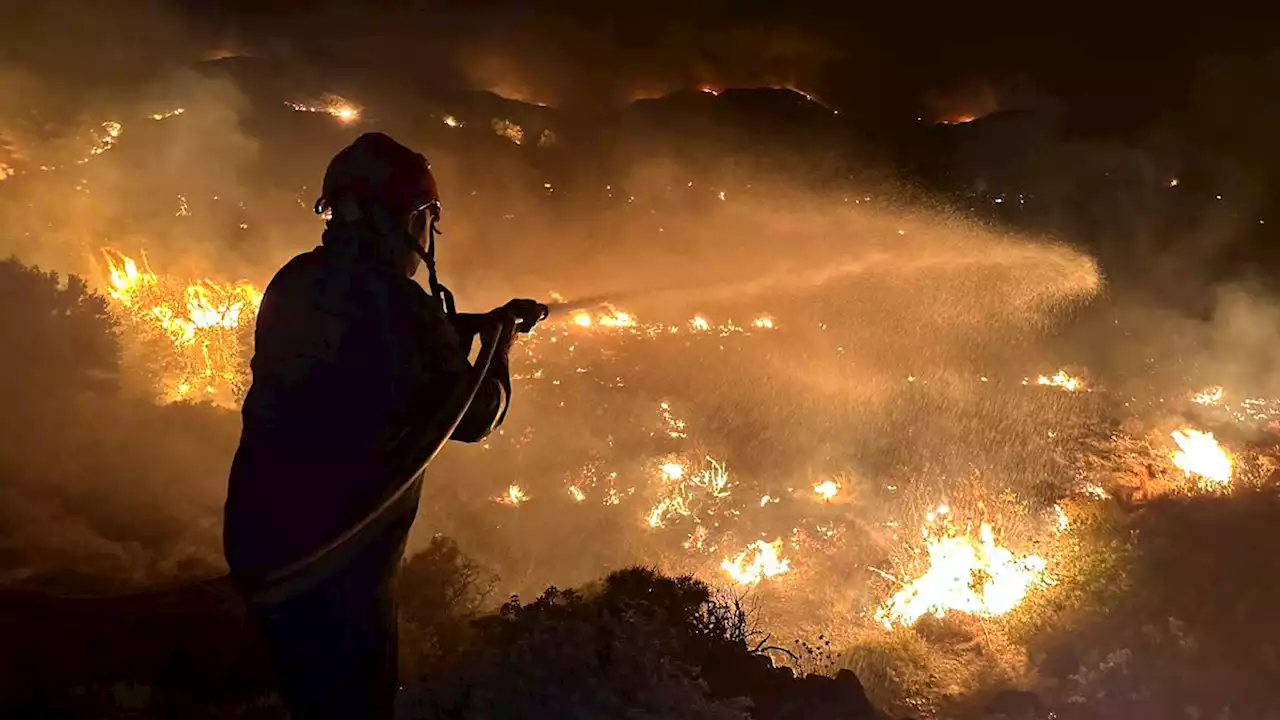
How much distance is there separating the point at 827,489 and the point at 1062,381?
231 inches

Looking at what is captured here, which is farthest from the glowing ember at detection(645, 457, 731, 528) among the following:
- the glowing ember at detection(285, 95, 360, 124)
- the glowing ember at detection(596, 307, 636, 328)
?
the glowing ember at detection(285, 95, 360, 124)

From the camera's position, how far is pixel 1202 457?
15594 mm

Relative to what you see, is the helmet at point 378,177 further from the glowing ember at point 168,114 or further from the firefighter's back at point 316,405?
the glowing ember at point 168,114

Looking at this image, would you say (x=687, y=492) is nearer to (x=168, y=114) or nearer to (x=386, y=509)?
(x=168, y=114)

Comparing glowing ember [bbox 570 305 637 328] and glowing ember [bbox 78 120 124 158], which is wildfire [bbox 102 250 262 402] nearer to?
glowing ember [bbox 78 120 124 158]

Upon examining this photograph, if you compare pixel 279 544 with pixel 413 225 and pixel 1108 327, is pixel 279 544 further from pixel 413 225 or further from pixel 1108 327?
pixel 1108 327

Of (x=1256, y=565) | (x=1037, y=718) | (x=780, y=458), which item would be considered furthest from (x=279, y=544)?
(x=1256, y=565)

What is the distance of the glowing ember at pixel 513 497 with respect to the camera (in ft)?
51.6

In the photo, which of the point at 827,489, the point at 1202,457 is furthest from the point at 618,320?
the point at 1202,457

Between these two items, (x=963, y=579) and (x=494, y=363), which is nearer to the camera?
(x=494, y=363)

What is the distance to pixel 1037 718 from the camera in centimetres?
1005

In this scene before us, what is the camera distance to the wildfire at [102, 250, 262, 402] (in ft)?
49.8

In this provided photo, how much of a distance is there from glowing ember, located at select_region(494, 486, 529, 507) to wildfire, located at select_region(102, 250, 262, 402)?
238 inches

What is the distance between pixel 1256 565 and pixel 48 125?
23.0 m
